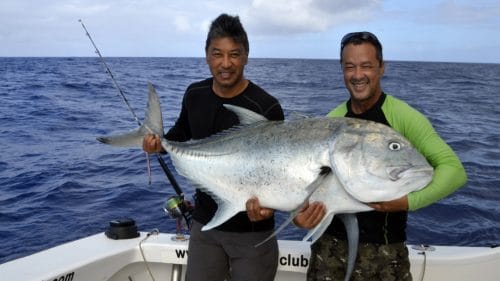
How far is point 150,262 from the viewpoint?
13.9 feet

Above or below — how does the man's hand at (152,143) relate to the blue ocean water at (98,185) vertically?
above

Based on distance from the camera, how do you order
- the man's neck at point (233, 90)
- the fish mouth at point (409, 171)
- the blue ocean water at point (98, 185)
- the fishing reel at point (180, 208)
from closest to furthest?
the fish mouth at point (409, 171) → the man's neck at point (233, 90) → the fishing reel at point (180, 208) → the blue ocean water at point (98, 185)

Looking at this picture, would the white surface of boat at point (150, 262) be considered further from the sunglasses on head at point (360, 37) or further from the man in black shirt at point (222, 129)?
the sunglasses on head at point (360, 37)

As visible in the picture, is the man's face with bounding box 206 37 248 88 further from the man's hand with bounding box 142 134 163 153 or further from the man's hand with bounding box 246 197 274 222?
the man's hand with bounding box 246 197 274 222

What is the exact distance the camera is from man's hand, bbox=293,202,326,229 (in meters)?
2.39

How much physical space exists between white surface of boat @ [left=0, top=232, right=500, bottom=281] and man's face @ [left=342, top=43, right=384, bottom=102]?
165 cm

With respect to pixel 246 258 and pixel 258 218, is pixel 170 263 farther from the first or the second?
pixel 258 218

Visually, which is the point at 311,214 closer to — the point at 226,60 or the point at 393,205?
the point at 393,205

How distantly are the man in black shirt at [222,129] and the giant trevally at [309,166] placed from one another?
0.27 metres

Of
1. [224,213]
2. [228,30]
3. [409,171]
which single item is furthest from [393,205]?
[228,30]

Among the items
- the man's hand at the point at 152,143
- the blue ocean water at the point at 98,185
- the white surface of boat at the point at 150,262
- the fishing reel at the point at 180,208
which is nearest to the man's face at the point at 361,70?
the blue ocean water at the point at 98,185

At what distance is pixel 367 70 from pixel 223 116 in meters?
0.98

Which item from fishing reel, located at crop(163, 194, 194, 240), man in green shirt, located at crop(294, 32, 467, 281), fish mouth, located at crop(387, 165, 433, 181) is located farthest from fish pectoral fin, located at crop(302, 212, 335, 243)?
fishing reel, located at crop(163, 194, 194, 240)

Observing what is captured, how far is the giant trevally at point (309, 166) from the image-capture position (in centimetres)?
227
